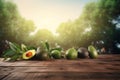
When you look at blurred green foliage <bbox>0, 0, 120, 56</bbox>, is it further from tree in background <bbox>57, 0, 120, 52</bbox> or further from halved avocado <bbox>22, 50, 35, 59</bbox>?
halved avocado <bbox>22, 50, 35, 59</bbox>

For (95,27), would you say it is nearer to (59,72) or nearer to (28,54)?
(28,54)

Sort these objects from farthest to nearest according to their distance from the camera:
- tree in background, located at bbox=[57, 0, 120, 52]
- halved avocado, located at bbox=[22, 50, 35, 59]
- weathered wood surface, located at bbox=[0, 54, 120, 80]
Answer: tree in background, located at bbox=[57, 0, 120, 52], halved avocado, located at bbox=[22, 50, 35, 59], weathered wood surface, located at bbox=[0, 54, 120, 80]

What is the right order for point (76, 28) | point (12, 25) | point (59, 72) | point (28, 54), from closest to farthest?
point (59, 72) < point (28, 54) < point (12, 25) < point (76, 28)

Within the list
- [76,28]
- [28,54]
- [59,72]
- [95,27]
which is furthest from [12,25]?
[59,72]

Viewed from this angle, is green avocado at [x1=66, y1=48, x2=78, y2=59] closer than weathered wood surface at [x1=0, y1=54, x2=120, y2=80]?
No

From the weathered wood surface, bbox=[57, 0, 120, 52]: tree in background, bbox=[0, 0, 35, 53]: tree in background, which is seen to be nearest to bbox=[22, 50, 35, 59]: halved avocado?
the weathered wood surface

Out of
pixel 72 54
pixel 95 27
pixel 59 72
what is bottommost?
pixel 59 72

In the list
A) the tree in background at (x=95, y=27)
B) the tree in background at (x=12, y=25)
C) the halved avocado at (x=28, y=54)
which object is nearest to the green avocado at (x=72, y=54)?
the halved avocado at (x=28, y=54)

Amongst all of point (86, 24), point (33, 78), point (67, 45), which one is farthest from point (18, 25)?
point (33, 78)

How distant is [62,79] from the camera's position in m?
0.79

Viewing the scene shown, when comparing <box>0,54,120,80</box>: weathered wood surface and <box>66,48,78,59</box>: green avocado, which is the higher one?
<box>66,48,78,59</box>: green avocado

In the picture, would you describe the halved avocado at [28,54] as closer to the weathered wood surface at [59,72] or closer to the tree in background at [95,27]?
the weathered wood surface at [59,72]

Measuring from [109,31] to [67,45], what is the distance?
107 inches

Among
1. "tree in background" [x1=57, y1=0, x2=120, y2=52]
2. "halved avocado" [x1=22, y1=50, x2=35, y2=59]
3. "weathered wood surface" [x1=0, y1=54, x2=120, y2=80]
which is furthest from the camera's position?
"tree in background" [x1=57, y1=0, x2=120, y2=52]
